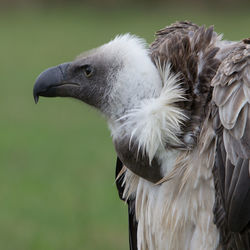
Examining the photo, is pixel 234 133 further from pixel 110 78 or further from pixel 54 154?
pixel 54 154

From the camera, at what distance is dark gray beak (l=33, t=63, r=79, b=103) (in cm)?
455

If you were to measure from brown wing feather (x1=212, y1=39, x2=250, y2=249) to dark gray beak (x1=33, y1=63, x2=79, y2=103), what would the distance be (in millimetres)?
1020

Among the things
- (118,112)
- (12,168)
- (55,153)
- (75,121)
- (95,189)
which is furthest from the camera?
(75,121)

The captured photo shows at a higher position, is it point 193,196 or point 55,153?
point 193,196

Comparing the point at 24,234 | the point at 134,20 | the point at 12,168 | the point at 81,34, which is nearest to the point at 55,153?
the point at 12,168

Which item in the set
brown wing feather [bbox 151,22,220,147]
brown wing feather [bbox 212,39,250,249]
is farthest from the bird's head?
brown wing feather [bbox 212,39,250,249]

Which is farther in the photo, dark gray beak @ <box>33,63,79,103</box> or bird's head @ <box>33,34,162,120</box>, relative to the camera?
dark gray beak @ <box>33,63,79,103</box>

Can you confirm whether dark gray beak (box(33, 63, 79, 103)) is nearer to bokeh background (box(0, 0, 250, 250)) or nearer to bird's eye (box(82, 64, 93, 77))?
bird's eye (box(82, 64, 93, 77))

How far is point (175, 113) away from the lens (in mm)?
4227

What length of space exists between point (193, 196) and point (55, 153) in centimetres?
846

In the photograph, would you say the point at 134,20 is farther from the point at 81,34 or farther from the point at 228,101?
the point at 228,101

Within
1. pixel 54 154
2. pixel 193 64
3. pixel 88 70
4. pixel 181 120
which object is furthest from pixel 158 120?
pixel 54 154

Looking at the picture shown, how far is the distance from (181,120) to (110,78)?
1.89 feet

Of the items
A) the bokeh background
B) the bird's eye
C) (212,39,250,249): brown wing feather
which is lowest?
the bokeh background
